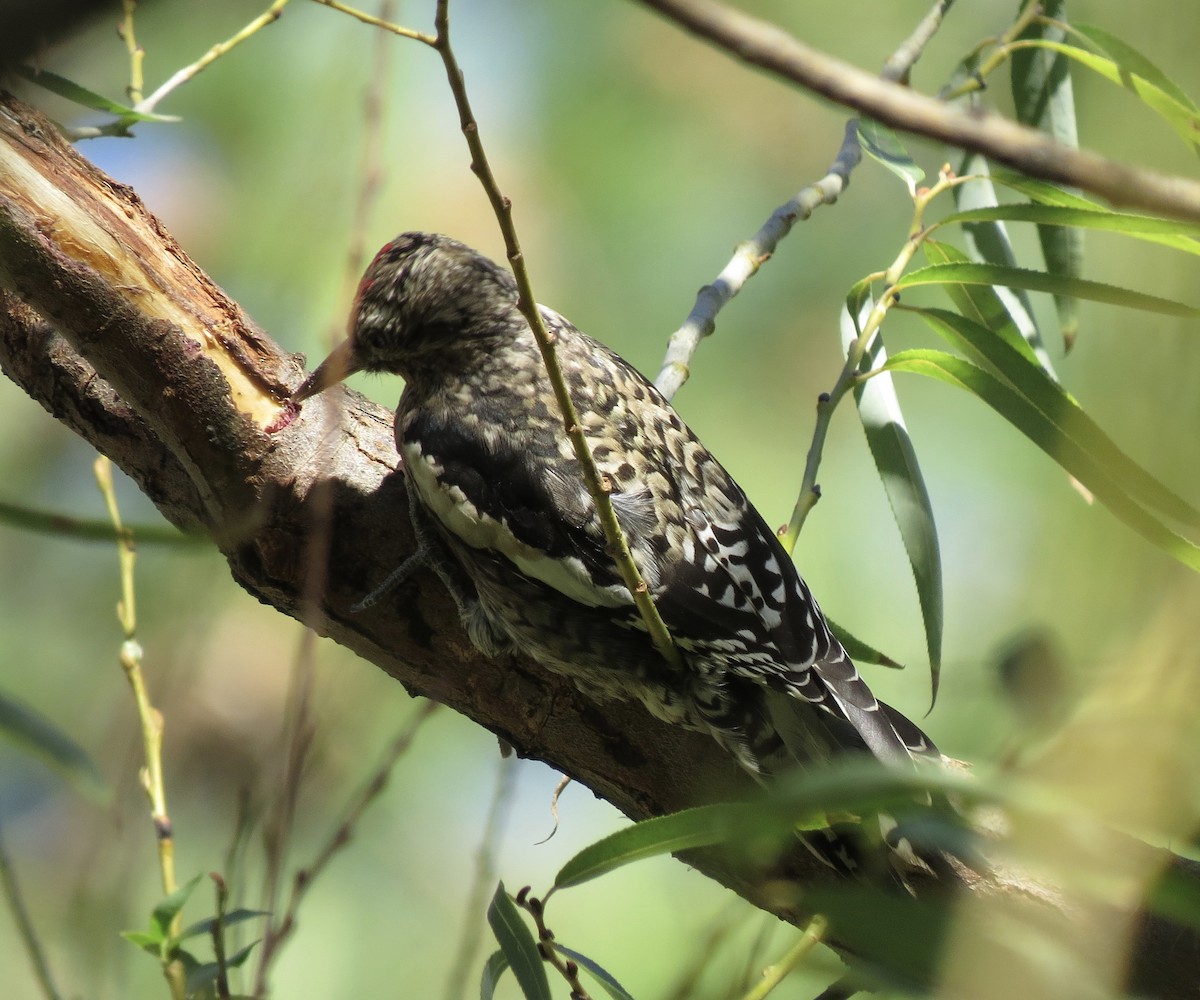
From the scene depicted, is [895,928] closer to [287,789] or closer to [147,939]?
[287,789]

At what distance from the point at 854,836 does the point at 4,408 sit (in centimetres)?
329

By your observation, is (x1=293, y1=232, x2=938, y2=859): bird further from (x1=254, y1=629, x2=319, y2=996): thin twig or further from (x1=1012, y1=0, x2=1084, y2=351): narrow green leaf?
(x1=1012, y1=0, x2=1084, y2=351): narrow green leaf

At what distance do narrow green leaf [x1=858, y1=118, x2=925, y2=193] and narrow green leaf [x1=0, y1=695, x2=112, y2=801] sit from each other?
1498mm

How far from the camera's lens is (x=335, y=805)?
3.55m

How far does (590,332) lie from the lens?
4340 mm

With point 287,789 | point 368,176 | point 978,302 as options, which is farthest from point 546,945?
point 978,302

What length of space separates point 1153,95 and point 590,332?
267 centimetres

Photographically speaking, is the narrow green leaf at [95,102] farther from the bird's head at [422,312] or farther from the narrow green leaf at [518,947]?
the narrow green leaf at [518,947]

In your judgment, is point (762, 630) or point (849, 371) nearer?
point (762, 630)

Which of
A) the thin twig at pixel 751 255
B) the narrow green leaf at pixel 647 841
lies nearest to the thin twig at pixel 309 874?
the narrow green leaf at pixel 647 841

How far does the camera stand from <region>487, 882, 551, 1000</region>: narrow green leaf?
140 centimetres

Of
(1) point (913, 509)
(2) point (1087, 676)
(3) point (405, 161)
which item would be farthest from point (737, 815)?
(3) point (405, 161)

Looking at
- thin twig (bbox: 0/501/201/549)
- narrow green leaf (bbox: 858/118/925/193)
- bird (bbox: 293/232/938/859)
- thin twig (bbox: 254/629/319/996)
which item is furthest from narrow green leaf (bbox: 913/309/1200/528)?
thin twig (bbox: 0/501/201/549)

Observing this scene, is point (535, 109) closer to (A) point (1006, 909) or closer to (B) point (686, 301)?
(B) point (686, 301)
